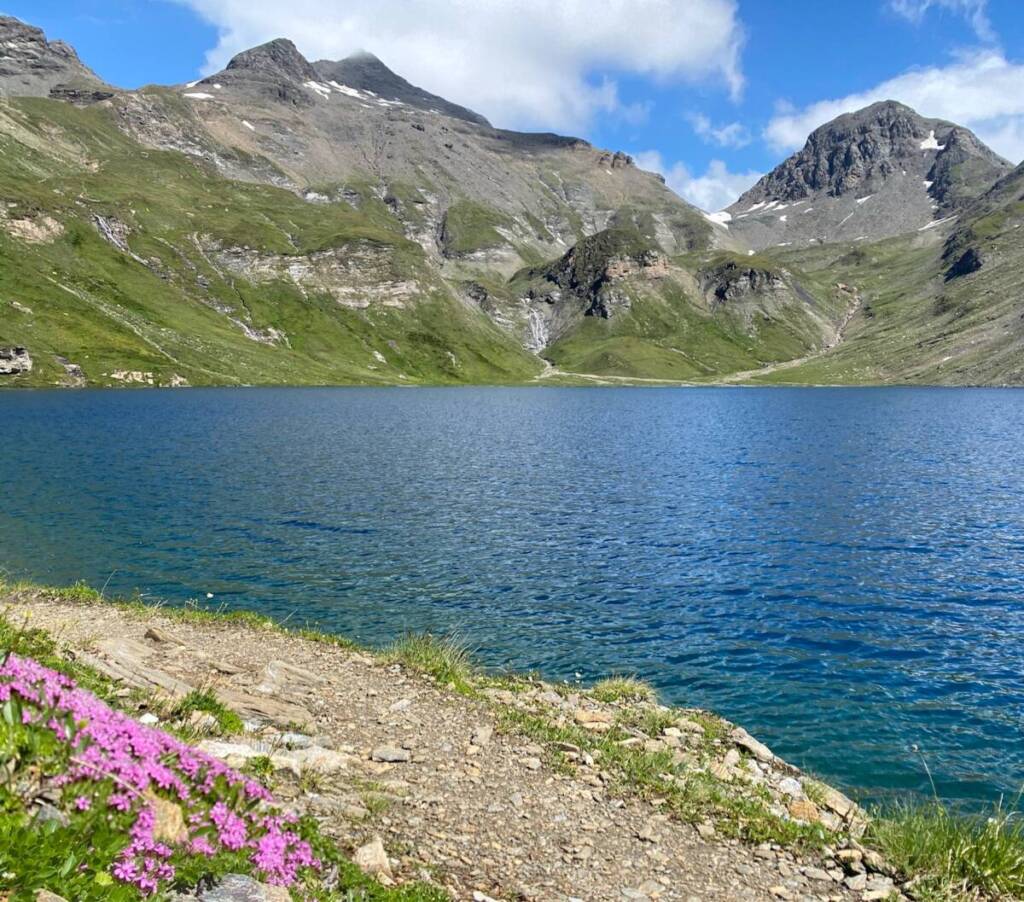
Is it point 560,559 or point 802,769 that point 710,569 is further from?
point 802,769

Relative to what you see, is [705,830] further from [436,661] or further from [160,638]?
[160,638]

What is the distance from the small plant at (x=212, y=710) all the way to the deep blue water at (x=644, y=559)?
15.1 metres

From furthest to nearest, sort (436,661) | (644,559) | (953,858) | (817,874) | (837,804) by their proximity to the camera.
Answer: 1. (644,559)
2. (436,661)
3. (837,804)
4. (953,858)
5. (817,874)

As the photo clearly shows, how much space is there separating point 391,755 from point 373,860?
541cm

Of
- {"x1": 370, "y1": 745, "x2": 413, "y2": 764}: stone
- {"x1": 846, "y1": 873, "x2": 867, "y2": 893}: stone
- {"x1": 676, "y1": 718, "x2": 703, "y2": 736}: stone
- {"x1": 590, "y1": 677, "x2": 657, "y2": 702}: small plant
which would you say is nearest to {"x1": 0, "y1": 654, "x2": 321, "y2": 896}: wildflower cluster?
{"x1": 370, "y1": 745, "x2": 413, "y2": 764}: stone

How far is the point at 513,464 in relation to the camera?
87.8 metres

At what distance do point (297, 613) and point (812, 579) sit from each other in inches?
1230

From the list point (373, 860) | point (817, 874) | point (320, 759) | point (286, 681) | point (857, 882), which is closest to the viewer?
point (373, 860)

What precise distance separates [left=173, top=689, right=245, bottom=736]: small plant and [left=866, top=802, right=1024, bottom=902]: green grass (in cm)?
1475

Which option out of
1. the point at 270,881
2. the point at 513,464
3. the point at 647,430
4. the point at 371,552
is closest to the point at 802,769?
the point at 270,881

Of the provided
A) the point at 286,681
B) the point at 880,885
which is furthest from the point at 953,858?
the point at 286,681

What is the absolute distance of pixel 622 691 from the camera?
81.9ft

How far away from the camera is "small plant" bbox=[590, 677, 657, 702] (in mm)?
24500

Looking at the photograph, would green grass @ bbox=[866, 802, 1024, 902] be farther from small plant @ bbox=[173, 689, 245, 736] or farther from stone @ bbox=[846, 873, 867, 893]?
small plant @ bbox=[173, 689, 245, 736]
